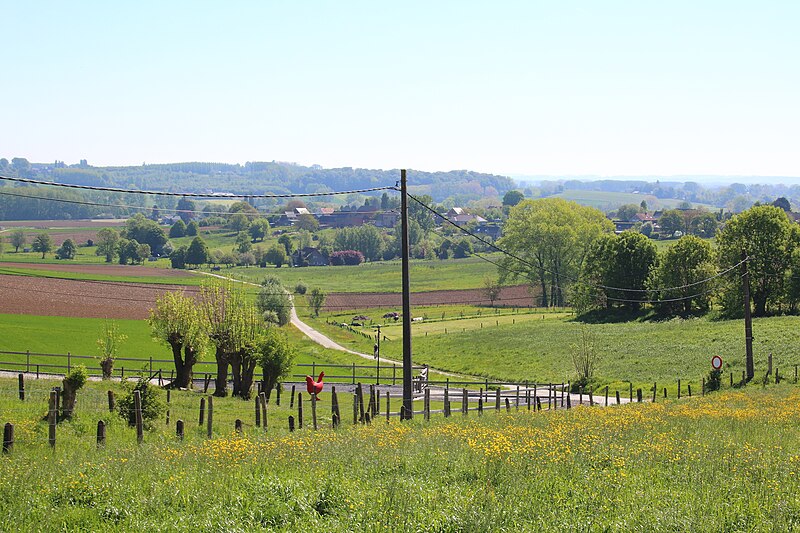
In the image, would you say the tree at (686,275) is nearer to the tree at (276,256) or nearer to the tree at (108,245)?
the tree at (108,245)

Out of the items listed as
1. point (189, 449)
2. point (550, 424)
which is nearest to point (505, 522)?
point (189, 449)

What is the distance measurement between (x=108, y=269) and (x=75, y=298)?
45065 mm

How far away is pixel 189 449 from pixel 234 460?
2534 mm

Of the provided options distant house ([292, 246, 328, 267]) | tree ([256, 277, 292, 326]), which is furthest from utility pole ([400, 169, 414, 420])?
distant house ([292, 246, 328, 267])

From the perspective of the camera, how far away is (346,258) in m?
190

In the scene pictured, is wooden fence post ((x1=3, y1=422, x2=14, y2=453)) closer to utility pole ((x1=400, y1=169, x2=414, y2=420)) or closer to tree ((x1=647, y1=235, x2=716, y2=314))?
utility pole ((x1=400, y1=169, x2=414, y2=420))

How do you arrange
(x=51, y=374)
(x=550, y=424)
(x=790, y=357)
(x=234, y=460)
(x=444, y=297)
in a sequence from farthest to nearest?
(x=444, y=297) < (x=790, y=357) < (x=51, y=374) < (x=550, y=424) < (x=234, y=460)

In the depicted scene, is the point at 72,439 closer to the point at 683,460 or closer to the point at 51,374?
the point at 683,460

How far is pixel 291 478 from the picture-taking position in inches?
537

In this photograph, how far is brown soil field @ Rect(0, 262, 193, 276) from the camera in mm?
119319

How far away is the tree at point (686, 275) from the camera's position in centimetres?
8581

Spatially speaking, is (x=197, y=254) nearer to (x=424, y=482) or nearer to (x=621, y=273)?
(x=621, y=273)

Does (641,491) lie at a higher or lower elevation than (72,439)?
higher

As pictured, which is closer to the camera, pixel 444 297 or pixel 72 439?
pixel 72 439
